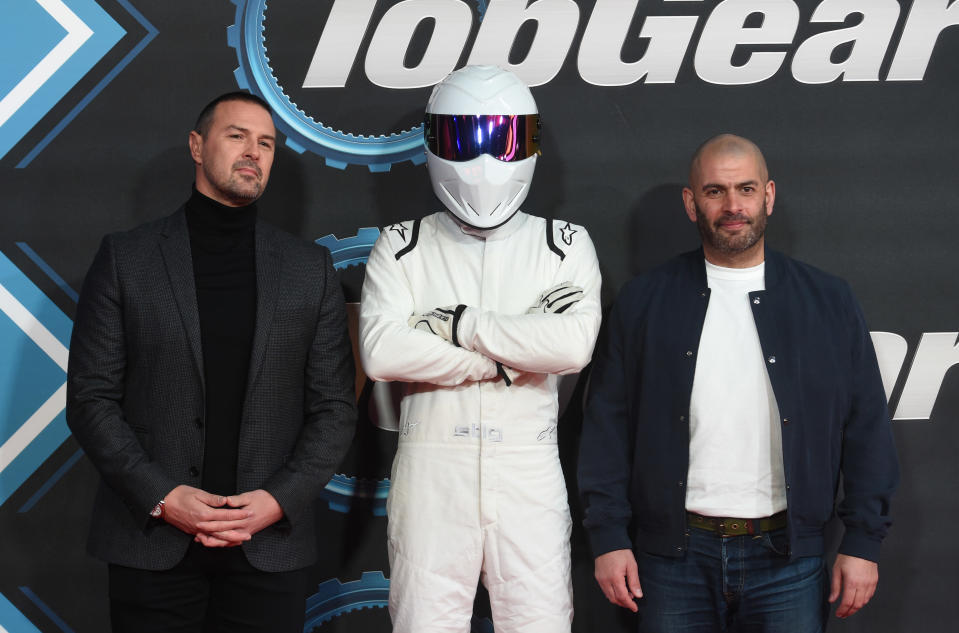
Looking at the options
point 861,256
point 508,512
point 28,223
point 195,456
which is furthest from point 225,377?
point 861,256

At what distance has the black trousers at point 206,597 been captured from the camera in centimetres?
199

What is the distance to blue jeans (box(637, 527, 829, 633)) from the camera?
81.4 inches

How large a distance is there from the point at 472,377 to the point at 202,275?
2.12ft

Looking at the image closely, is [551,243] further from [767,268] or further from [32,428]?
[32,428]

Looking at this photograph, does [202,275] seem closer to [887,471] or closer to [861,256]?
[887,471]

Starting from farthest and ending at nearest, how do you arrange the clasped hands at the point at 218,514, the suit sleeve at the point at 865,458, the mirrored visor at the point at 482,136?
the mirrored visor at the point at 482,136 → the suit sleeve at the point at 865,458 → the clasped hands at the point at 218,514

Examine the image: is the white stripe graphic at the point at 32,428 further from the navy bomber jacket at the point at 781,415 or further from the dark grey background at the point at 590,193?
the navy bomber jacket at the point at 781,415

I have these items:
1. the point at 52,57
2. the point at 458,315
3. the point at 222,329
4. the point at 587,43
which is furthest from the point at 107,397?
the point at 587,43

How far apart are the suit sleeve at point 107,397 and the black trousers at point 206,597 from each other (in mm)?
150

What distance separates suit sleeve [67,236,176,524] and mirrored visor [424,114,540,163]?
0.80 m

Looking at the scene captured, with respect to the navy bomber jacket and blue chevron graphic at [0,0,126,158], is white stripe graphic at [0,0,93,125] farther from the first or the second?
the navy bomber jacket

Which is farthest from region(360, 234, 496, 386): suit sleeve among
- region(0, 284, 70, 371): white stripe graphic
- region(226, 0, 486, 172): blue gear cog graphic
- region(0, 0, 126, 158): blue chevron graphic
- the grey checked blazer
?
region(0, 0, 126, 158): blue chevron graphic

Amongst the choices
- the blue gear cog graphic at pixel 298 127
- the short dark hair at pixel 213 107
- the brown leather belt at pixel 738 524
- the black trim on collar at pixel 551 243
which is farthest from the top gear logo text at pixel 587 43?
the brown leather belt at pixel 738 524

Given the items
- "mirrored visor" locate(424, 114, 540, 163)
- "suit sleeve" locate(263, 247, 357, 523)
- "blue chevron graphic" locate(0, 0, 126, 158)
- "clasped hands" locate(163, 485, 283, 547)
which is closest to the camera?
"clasped hands" locate(163, 485, 283, 547)
